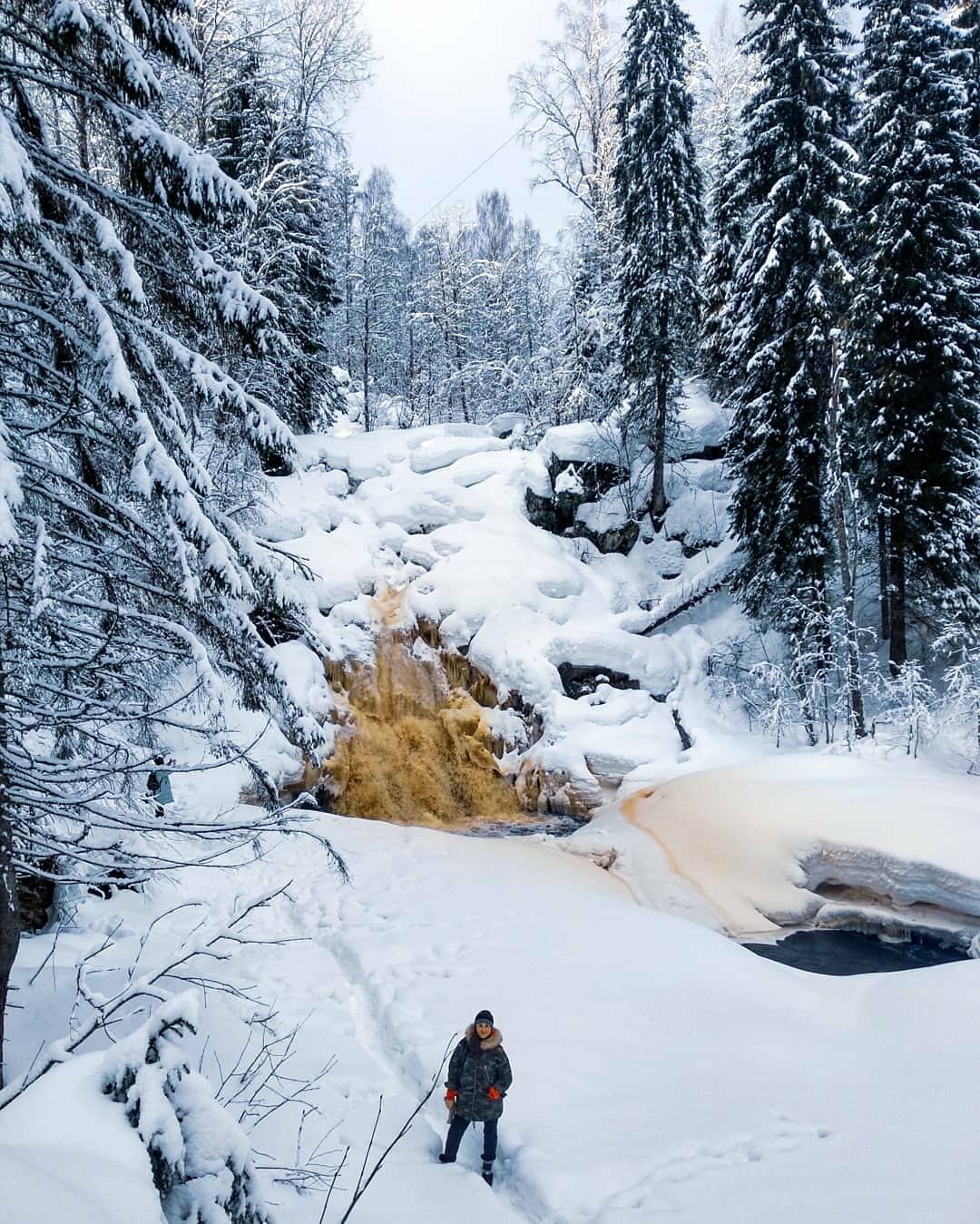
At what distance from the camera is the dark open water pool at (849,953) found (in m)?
9.04

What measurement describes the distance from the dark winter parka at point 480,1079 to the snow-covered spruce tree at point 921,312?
501 inches

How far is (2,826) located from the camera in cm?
362

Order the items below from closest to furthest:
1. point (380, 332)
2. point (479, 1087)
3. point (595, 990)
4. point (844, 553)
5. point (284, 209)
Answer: point (479, 1087) < point (595, 990) < point (844, 553) < point (284, 209) < point (380, 332)

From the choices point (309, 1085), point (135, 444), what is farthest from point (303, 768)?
point (135, 444)

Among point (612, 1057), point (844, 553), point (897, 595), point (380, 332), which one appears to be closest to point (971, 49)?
point (844, 553)

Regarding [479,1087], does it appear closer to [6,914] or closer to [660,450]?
[6,914]

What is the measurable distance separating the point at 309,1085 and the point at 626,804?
892 cm

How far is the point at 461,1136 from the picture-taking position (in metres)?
4.60

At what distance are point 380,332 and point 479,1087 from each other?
38.4 meters

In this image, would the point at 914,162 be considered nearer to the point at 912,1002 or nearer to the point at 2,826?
the point at 912,1002

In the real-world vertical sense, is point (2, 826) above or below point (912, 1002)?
above

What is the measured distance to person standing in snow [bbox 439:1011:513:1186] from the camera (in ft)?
14.5

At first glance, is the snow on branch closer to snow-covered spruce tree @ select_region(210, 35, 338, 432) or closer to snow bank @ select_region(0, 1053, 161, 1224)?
snow bank @ select_region(0, 1053, 161, 1224)

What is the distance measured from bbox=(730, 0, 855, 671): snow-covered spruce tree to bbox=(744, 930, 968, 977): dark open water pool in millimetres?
5958
